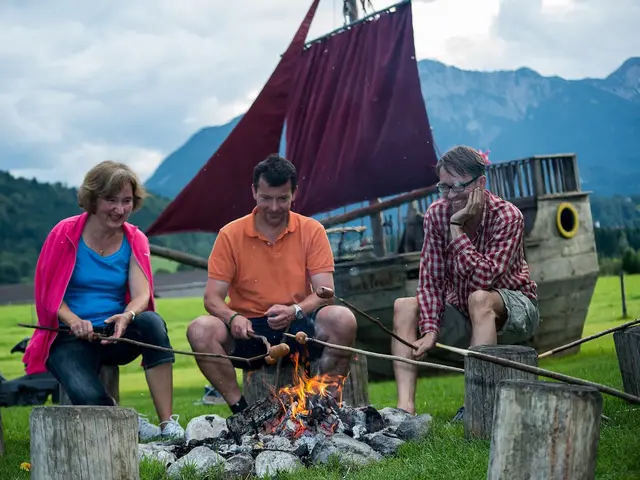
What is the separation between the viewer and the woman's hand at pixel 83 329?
163 inches

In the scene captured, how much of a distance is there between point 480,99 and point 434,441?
81.1 ft

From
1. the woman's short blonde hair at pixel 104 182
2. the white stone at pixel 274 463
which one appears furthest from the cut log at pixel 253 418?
the woman's short blonde hair at pixel 104 182

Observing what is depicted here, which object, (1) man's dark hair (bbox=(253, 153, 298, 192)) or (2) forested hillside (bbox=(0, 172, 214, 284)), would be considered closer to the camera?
(1) man's dark hair (bbox=(253, 153, 298, 192))

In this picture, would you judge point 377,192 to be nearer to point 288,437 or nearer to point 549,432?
point 288,437

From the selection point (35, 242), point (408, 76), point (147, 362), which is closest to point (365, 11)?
point (408, 76)

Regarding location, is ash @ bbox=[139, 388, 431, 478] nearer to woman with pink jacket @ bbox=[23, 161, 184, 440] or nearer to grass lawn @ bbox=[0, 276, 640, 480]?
grass lawn @ bbox=[0, 276, 640, 480]

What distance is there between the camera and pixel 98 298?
173 inches

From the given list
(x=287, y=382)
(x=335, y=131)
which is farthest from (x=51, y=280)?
(x=335, y=131)

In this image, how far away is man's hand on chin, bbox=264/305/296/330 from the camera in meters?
4.15

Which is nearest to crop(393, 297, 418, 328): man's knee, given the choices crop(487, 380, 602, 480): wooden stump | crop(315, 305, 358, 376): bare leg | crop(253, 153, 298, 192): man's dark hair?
crop(315, 305, 358, 376): bare leg

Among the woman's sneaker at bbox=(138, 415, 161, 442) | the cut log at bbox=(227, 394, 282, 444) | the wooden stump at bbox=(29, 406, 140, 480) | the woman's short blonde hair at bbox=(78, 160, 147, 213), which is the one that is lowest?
the woman's sneaker at bbox=(138, 415, 161, 442)

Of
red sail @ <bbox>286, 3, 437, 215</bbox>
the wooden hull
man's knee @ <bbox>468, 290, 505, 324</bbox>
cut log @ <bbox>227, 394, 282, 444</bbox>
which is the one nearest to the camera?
cut log @ <bbox>227, 394, 282, 444</bbox>

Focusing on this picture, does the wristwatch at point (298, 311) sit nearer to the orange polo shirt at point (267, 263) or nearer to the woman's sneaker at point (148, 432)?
the orange polo shirt at point (267, 263)

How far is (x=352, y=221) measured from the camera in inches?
547
